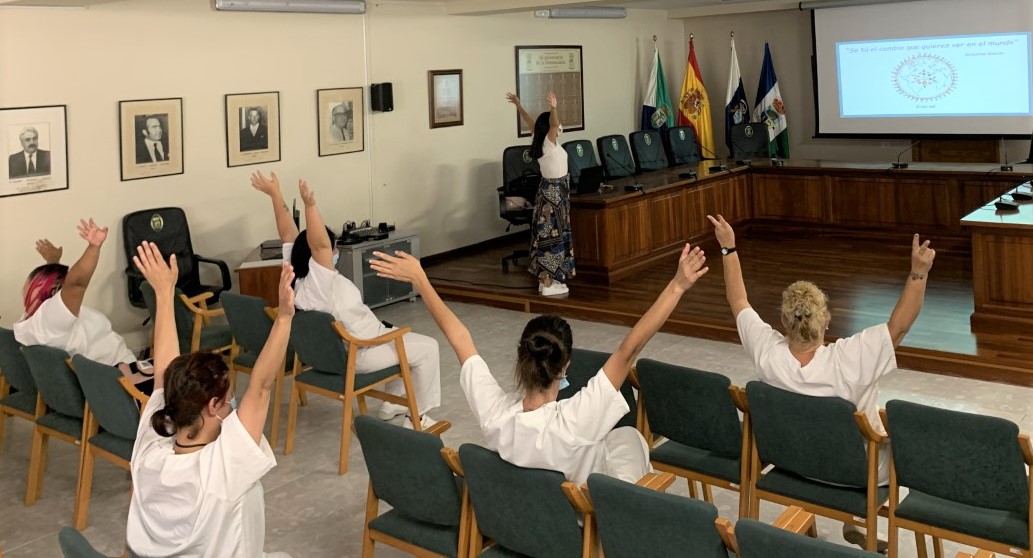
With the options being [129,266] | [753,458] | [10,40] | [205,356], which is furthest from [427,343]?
[10,40]

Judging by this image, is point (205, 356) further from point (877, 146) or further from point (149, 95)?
point (877, 146)

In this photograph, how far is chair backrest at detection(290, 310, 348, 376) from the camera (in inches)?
204

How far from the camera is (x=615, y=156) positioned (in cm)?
1145

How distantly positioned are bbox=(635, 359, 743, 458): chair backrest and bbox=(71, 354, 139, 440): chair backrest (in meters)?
2.15

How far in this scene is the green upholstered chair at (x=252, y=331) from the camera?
555 centimetres

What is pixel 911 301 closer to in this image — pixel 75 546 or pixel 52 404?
pixel 75 546

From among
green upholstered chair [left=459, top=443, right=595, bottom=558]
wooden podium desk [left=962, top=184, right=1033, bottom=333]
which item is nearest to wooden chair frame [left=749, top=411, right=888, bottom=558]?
green upholstered chair [left=459, top=443, right=595, bottom=558]

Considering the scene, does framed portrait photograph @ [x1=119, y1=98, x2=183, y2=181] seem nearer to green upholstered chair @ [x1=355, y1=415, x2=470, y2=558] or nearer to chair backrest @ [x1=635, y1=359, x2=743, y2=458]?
green upholstered chair @ [x1=355, y1=415, x2=470, y2=558]

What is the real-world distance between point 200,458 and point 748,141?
10510mm

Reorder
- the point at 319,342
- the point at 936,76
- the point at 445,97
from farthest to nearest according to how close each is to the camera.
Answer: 1. the point at 936,76
2. the point at 445,97
3. the point at 319,342

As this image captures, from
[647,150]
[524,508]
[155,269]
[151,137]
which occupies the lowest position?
[524,508]

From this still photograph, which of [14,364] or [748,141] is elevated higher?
[748,141]

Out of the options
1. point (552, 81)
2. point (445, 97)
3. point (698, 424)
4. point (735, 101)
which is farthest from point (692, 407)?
point (735, 101)

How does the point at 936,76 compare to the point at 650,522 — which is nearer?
the point at 650,522
